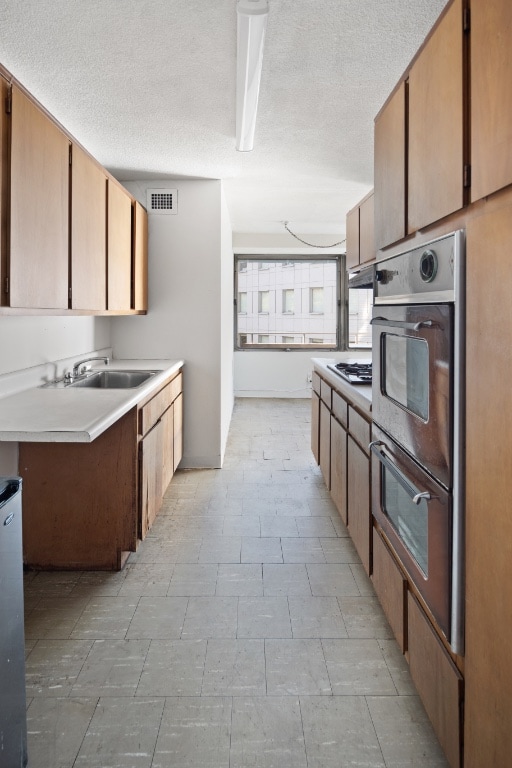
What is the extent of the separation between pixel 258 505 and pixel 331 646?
1.69 meters

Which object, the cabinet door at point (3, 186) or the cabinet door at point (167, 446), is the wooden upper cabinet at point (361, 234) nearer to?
the cabinet door at point (167, 446)

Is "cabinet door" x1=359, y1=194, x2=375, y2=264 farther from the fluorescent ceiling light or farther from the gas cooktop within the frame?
the fluorescent ceiling light

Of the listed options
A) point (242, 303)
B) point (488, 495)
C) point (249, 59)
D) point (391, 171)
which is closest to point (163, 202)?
point (249, 59)

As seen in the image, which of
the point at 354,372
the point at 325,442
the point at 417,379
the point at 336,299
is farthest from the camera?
the point at 336,299

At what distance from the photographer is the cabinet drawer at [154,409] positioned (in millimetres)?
2918

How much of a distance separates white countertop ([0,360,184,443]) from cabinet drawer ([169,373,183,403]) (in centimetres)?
63

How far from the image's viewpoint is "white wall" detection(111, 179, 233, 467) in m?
A: 4.59

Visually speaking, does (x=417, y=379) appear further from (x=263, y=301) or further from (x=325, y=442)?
(x=263, y=301)

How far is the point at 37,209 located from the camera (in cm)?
225

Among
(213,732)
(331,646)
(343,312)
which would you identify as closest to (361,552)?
(331,646)

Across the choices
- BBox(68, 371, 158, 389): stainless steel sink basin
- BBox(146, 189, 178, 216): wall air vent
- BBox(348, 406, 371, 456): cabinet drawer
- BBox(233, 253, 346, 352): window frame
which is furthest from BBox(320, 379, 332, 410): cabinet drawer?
BBox(233, 253, 346, 352): window frame

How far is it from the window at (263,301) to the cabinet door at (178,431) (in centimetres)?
453

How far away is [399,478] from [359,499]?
83 centimetres

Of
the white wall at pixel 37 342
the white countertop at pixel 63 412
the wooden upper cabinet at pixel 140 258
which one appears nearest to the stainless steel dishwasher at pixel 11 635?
the white countertop at pixel 63 412
